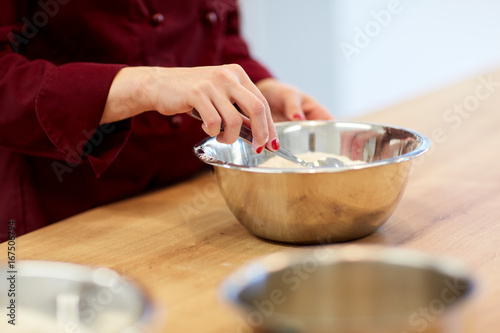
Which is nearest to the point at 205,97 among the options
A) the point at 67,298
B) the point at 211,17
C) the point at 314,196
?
the point at 314,196

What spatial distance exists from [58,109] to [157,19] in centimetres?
26

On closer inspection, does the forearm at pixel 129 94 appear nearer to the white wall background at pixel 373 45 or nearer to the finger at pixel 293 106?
the finger at pixel 293 106

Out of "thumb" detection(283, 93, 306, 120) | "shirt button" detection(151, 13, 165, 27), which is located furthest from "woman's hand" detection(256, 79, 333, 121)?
"shirt button" detection(151, 13, 165, 27)

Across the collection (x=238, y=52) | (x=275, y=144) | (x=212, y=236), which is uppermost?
(x=238, y=52)

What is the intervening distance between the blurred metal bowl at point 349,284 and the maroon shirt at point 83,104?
39 cm

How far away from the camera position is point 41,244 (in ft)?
2.86

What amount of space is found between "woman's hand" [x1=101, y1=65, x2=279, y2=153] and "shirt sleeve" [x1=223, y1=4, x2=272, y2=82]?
1.35ft

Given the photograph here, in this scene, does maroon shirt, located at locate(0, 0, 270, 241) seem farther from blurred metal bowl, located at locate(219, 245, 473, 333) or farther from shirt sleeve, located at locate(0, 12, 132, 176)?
blurred metal bowl, located at locate(219, 245, 473, 333)

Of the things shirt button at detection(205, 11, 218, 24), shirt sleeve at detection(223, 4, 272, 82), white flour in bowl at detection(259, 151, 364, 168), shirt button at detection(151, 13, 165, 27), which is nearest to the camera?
white flour in bowl at detection(259, 151, 364, 168)

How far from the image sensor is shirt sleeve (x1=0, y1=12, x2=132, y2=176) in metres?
0.88

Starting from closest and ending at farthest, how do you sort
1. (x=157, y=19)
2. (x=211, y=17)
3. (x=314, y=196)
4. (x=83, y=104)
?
(x=314, y=196) < (x=83, y=104) < (x=157, y=19) < (x=211, y=17)

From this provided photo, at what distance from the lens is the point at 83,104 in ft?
2.88

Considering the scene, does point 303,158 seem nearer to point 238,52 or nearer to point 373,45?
point 238,52

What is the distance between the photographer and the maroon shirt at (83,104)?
890 millimetres
